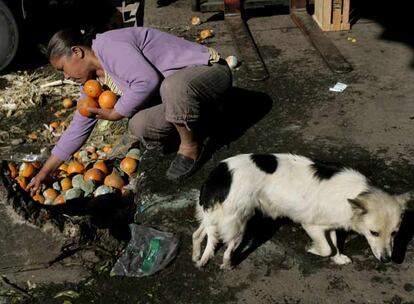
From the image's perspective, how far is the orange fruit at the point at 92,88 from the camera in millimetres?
3871

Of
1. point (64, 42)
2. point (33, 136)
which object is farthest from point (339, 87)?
point (33, 136)

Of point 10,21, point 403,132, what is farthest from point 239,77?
point 10,21

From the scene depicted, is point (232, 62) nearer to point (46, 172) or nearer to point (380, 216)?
point (46, 172)

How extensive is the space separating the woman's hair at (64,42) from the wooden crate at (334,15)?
141 inches

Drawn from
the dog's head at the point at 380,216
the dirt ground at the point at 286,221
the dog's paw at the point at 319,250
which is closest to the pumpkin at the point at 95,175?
the dirt ground at the point at 286,221

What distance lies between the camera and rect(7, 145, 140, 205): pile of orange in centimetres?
466

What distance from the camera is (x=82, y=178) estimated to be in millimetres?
4812

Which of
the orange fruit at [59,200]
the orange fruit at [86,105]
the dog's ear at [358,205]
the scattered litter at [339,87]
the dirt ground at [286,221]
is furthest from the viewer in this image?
the scattered litter at [339,87]

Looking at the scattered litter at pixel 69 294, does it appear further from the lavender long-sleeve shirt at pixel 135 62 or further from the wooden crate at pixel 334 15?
the wooden crate at pixel 334 15

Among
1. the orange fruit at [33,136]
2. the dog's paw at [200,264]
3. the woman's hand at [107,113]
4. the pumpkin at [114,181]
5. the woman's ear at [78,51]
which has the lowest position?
Answer: the orange fruit at [33,136]

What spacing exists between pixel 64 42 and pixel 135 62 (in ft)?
1.68

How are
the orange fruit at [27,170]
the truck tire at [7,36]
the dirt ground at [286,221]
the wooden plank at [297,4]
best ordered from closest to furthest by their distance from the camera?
the dirt ground at [286,221] < the orange fruit at [27,170] < the wooden plank at [297,4] < the truck tire at [7,36]

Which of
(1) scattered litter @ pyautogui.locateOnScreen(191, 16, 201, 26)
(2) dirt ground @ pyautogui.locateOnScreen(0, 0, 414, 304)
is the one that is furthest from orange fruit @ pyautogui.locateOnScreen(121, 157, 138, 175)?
(1) scattered litter @ pyautogui.locateOnScreen(191, 16, 201, 26)

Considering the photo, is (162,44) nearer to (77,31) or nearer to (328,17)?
(77,31)
